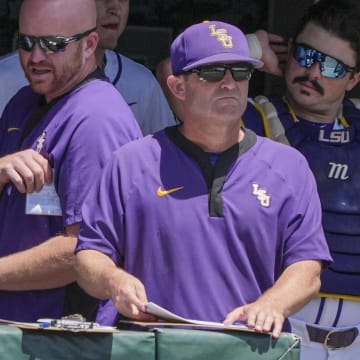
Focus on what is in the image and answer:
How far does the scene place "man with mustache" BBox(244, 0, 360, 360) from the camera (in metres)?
3.97

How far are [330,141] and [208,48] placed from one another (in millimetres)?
952

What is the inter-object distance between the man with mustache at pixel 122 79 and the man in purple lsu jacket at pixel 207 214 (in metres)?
1.08

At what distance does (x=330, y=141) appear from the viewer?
4.08 meters

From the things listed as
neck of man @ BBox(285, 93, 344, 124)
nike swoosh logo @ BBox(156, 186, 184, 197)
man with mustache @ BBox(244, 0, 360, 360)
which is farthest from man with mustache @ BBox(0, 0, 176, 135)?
nike swoosh logo @ BBox(156, 186, 184, 197)

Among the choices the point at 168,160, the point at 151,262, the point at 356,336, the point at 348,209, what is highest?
the point at 168,160

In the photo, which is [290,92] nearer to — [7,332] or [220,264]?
[220,264]

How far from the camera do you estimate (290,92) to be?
412 cm

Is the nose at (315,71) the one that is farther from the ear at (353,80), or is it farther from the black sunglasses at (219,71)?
the black sunglasses at (219,71)

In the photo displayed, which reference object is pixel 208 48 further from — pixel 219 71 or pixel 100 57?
pixel 100 57

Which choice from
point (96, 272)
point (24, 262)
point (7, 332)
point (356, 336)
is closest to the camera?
point (7, 332)

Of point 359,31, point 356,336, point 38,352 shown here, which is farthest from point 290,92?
point 38,352

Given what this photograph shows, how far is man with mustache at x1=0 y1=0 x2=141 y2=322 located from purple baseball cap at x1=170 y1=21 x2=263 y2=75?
271 millimetres

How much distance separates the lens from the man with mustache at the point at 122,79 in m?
4.34

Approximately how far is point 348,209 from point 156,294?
1054 mm
